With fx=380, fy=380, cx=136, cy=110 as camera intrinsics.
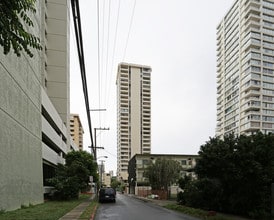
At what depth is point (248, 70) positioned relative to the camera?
426 feet

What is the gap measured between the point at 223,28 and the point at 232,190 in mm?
143793

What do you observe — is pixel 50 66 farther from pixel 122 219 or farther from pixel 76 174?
pixel 122 219

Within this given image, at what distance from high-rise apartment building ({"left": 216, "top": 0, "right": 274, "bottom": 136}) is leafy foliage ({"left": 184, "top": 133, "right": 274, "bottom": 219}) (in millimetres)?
99213

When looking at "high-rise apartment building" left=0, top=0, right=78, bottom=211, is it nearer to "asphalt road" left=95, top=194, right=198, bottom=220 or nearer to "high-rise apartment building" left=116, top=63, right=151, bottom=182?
"asphalt road" left=95, top=194, right=198, bottom=220

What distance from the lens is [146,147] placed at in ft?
389

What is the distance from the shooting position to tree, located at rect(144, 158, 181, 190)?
183 feet

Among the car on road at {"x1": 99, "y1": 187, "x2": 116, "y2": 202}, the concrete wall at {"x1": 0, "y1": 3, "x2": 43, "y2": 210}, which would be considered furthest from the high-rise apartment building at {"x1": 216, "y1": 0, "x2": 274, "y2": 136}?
the concrete wall at {"x1": 0, "y1": 3, "x2": 43, "y2": 210}

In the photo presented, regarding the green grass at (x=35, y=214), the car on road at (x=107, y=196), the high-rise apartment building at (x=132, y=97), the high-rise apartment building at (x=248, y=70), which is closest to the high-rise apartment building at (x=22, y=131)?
the green grass at (x=35, y=214)

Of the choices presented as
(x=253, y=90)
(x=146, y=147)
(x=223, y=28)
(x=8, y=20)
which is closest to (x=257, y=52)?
Answer: (x=253, y=90)

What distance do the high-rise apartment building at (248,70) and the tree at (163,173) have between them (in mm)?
69540

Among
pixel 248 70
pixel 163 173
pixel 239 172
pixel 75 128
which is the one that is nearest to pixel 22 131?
pixel 239 172

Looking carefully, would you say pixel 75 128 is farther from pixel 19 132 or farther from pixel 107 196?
pixel 19 132

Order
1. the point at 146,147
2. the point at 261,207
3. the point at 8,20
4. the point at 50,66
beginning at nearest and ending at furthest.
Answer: the point at 8,20 < the point at 261,207 < the point at 50,66 < the point at 146,147

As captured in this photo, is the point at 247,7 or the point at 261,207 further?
the point at 247,7
